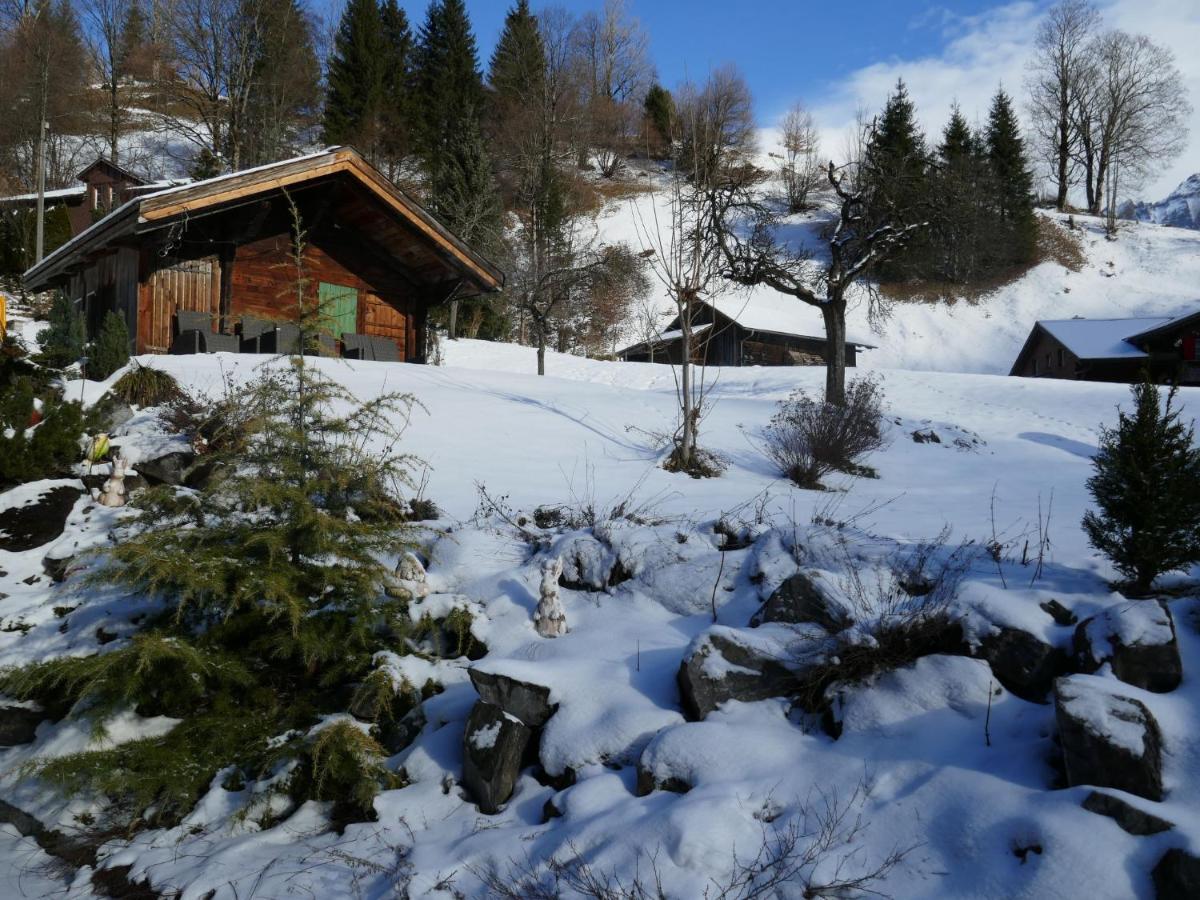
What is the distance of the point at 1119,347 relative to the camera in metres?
30.4

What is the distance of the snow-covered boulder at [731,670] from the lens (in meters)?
4.15

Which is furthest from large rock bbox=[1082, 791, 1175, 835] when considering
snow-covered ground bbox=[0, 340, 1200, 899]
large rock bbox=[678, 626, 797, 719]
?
large rock bbox=[678, 626, 797, 719]

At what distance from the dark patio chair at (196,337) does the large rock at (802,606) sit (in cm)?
1194

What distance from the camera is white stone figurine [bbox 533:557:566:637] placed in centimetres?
529

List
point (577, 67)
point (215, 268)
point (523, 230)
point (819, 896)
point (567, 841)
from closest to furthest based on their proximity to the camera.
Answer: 1. point (819, 896)
2. point (567, 841)
3. point (215, 268)
4. point (523, 230)
5. point (577, 67)

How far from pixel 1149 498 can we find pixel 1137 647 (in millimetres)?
980

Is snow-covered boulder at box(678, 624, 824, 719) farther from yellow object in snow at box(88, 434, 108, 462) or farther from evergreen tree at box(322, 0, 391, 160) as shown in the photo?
evergreen tree at box(322, 0, 391, 160)

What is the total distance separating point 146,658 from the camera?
3.93 metres

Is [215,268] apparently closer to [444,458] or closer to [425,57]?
[444,458]

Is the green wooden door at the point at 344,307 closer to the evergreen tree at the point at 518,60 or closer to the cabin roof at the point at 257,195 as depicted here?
the cabin roof at the point at 257,195

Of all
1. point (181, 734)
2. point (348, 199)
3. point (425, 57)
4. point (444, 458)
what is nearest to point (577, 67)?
point (425, 57)

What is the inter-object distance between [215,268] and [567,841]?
13923 mm

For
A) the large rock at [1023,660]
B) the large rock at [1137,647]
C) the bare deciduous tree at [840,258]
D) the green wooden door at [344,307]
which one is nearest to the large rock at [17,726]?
the large rock at [1023,660]

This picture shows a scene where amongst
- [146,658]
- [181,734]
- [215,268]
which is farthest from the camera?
[215,268]
